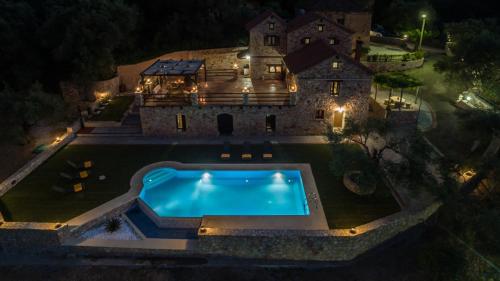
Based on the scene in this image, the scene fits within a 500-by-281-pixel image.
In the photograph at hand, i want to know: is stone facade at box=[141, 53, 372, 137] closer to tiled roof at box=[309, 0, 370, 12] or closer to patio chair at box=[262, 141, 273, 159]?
patio chair at box=[262, 141, 273, 159]

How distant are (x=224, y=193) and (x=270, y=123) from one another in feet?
27.7

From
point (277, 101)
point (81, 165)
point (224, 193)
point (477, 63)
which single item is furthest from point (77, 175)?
point (477, 63)

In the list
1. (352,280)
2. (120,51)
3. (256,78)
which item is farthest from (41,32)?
(352,280)

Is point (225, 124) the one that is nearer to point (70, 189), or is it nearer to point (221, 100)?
point (221, 100)

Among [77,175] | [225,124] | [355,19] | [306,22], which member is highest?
[355,19]

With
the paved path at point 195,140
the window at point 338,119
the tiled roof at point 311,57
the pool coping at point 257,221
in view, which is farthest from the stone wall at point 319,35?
the pool coping at point 257,221

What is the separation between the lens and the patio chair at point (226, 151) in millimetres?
24625

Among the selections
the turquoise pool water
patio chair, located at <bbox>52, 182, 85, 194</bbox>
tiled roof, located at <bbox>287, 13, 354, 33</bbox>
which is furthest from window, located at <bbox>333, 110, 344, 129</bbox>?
patio chair, located at <bbox>52, 182, 85, 194</bbox>

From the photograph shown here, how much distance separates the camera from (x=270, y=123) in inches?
1107

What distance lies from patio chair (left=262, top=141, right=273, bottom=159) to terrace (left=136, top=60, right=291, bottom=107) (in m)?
3.32

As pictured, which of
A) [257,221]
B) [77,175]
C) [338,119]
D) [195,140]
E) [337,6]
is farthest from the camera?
[337,6]

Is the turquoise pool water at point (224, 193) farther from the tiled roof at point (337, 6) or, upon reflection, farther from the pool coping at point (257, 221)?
the tiled roof at point (337, 6)

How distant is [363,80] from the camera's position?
26.5 m

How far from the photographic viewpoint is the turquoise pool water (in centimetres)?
2022
